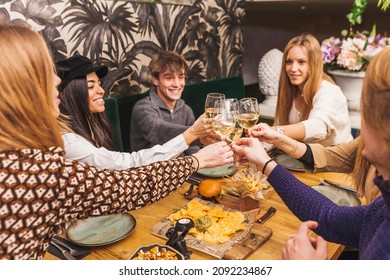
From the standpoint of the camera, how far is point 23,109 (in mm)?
816

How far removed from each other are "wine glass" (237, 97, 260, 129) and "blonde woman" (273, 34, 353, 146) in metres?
0.59

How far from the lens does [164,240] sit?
110cm

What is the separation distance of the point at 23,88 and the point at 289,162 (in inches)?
47.4

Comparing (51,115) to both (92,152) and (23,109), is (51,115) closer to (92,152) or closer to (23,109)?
(23,109)

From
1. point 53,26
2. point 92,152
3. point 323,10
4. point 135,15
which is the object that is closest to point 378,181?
point 92,152

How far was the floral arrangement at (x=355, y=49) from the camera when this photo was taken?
2188 millimetres

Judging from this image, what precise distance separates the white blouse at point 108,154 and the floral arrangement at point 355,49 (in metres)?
1.25

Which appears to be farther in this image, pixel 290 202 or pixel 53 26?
pixel 53 26

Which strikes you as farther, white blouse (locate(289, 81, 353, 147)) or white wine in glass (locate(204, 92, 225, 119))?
white blouse (locate(289, 81, 353, 147))

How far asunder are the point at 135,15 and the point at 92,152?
3.77 ft

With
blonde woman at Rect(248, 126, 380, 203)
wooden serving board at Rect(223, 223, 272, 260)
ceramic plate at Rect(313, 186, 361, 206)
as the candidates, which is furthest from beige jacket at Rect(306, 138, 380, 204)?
wooden serving board at Rect(223, 223, 272, 260)

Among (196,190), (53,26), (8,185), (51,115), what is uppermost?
(53,26)

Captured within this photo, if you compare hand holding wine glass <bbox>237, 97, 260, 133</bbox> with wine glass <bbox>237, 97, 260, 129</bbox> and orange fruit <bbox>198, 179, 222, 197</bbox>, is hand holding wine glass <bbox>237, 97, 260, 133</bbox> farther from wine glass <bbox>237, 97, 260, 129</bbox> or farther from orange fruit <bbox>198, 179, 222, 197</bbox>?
orange fruit <bbox>198, 179, 222, 197</bbox>

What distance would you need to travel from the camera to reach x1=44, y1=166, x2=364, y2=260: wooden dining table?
103cm
